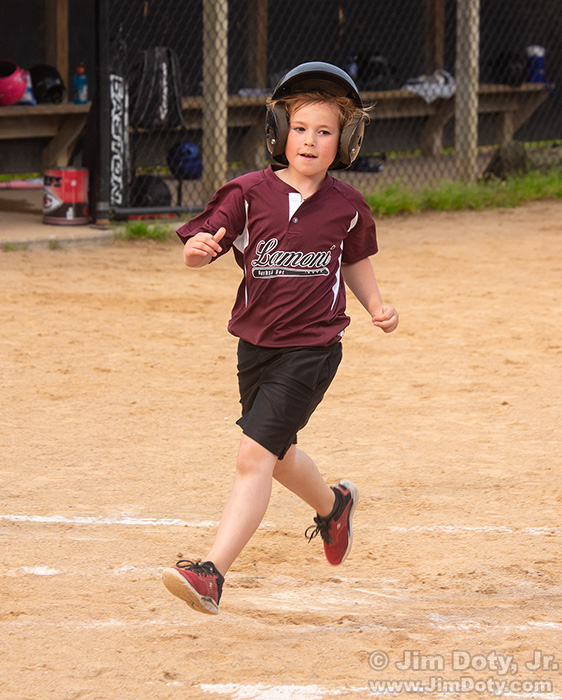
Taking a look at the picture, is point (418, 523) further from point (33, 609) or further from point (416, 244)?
point (416, 244)

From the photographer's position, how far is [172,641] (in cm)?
265

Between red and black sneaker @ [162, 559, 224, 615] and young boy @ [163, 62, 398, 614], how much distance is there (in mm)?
232

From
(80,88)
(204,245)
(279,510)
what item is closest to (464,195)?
(80,88)

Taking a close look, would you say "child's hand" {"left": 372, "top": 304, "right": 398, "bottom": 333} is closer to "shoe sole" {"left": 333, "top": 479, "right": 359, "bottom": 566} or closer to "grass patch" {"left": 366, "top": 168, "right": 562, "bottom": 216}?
"shoe sole" {"left": 333, "top": 479, "right": 359, "bottom": 566}

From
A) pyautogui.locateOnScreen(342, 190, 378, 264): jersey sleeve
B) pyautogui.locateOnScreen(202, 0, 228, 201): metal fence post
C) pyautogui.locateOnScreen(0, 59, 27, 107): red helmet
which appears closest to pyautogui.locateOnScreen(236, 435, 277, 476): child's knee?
pyautogui.locateOnScreen(342, 190, 378, 264): jersey sleeve

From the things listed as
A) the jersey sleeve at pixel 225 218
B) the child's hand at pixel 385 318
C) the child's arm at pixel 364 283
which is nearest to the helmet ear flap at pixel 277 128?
the jersey sleeve at pixel 225 218

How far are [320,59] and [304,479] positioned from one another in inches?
483

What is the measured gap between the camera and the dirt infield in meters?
2.54

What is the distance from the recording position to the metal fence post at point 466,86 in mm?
11438

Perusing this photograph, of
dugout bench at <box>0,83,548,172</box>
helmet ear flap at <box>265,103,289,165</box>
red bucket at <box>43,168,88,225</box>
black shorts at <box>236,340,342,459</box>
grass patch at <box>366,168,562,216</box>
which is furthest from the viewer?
grass patch at <box>366,168,562,216</box>

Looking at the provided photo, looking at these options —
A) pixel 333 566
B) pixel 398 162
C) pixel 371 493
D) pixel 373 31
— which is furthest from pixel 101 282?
pixel 373 31

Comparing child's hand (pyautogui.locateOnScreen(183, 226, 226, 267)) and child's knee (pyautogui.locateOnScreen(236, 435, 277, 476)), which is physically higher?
child's hand (pyautogui.locateOnScreen(183, 226, 226, 267))

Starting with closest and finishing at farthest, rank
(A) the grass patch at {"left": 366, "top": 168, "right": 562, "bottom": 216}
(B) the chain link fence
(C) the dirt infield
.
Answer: (C) the dirt infield, (B) the chain link fence, (A) the grass patch at {"left": 366, "top": 168, "right": 562, "bottom": 216}

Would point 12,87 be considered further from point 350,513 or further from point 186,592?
point 186,592
